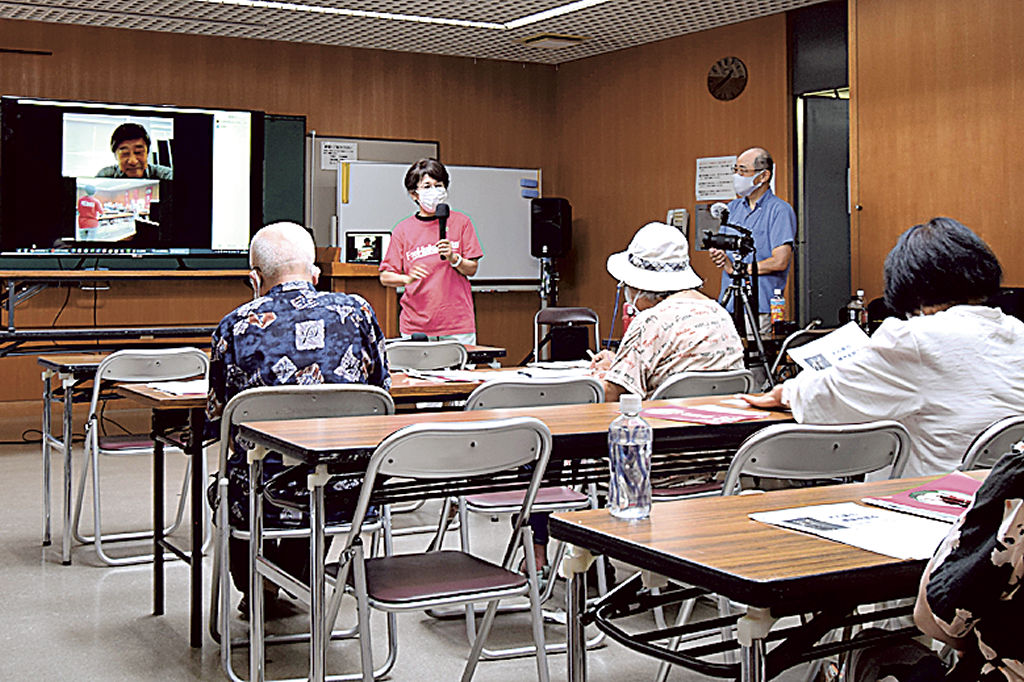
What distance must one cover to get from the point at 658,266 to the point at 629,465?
2093 millimetres

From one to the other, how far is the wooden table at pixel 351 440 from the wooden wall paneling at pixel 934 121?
3632 mm

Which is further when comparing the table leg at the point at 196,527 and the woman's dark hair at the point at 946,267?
the table leg at the point at 196,527

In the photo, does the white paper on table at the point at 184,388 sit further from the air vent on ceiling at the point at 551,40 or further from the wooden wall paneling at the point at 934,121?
the air vent on ceiling at the point at 551,40

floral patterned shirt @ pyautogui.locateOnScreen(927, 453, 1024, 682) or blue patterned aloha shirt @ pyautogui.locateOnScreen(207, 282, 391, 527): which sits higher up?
blue patterned aloha shirt @ pyautogui.locateOnScreen(207, 282, 391, 527)

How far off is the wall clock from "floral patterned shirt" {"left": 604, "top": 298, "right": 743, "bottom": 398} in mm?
5208

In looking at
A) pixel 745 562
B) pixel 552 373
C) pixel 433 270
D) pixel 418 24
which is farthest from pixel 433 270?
pixel 745 562

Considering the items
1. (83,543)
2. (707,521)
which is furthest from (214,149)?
(707,521)

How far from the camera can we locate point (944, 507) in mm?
1887

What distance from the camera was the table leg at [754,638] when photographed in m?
1.48

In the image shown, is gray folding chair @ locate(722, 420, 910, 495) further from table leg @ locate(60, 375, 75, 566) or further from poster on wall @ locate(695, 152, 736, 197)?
poster on wall @ locate(695, 152, 736, 197)

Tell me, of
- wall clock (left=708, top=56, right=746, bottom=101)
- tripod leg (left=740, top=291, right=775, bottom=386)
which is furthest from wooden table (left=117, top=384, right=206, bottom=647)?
wall clock (left=708, top=56, right=746, bottom=101)

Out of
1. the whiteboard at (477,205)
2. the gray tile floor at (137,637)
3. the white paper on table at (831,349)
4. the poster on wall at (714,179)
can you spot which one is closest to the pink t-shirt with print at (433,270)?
the gray tile floor at (137,637)

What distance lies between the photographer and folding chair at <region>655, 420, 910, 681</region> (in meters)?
2.39

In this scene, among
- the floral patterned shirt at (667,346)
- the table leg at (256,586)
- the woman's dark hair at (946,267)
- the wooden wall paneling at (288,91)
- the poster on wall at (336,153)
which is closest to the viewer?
the woman's dark hair at (946,267)
